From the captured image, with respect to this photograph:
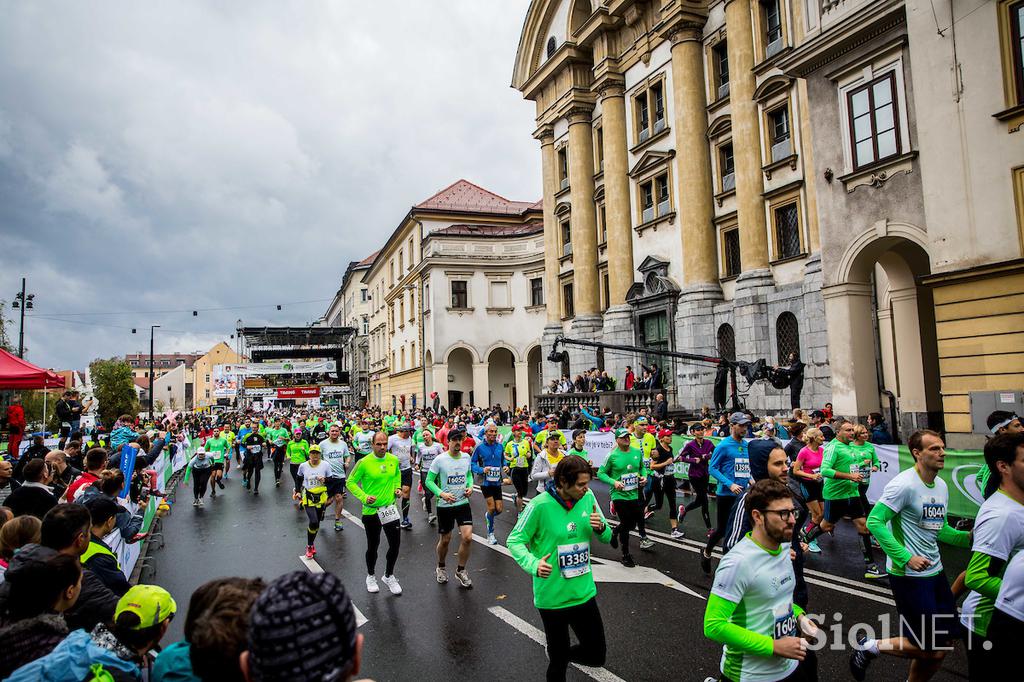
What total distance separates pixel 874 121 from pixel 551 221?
2174 centimetres

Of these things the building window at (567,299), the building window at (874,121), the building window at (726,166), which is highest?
the building window at (726,166)

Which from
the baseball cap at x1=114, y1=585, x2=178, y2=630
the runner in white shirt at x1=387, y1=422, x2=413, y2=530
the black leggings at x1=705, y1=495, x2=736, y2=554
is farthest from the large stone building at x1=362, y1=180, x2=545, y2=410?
the baseball cap at x1=114, y1=585, x2=178, y2=630

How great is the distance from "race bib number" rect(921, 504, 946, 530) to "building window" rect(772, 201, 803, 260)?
61.4ft

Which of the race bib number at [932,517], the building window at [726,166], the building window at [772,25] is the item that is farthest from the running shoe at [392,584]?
the building window at [772,25]

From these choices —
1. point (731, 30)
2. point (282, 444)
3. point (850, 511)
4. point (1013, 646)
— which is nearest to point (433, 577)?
point (850, 511)

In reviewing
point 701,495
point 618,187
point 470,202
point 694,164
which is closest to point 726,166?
point 694,164

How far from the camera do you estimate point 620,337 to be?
98.8 ft

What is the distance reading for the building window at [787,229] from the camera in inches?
878

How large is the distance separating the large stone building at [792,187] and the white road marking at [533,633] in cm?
1111

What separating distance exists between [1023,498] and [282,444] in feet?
64.1

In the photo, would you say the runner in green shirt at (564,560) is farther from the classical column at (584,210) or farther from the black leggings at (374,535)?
the classical column at (584,210)

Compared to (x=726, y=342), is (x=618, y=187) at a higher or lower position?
higher

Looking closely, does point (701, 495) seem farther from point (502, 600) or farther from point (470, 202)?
point (470, 202)

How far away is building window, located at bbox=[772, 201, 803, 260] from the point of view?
22312 mm
